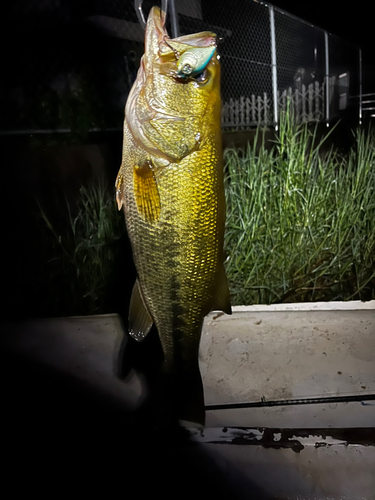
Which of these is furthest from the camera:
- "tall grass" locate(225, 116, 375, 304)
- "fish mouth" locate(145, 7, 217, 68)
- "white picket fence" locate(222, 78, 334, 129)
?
"white picket fence" locate(222, 78, 334, 129)

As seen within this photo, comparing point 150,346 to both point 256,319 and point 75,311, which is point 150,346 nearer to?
point 256,319

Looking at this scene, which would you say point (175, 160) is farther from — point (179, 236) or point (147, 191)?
point (179, 236)

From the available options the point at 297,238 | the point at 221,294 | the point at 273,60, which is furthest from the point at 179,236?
the point at 273,60

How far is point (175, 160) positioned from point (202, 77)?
0.29m

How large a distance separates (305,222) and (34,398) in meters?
2.51

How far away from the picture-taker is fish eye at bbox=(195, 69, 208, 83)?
47.9 inches

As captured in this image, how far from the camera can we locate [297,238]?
3.29 meters

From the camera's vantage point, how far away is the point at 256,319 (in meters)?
2.41

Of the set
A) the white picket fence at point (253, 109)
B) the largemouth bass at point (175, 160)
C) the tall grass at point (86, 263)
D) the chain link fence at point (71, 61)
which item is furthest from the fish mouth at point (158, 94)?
the white picket fence at point (253, 109)

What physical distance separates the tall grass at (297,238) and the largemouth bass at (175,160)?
185cm

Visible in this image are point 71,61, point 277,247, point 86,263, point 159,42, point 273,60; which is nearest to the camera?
point 159,42

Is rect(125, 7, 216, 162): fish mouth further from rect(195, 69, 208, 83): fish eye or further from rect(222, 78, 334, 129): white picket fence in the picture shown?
rect(222, 78, 334, 129): white picket fence

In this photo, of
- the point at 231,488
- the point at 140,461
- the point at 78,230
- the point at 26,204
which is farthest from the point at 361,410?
the point at 26,204

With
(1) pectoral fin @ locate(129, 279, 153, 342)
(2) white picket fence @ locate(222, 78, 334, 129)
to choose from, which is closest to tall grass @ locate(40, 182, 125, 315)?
(1) pectoral fin @ locate(129, 279, 153, 342)
